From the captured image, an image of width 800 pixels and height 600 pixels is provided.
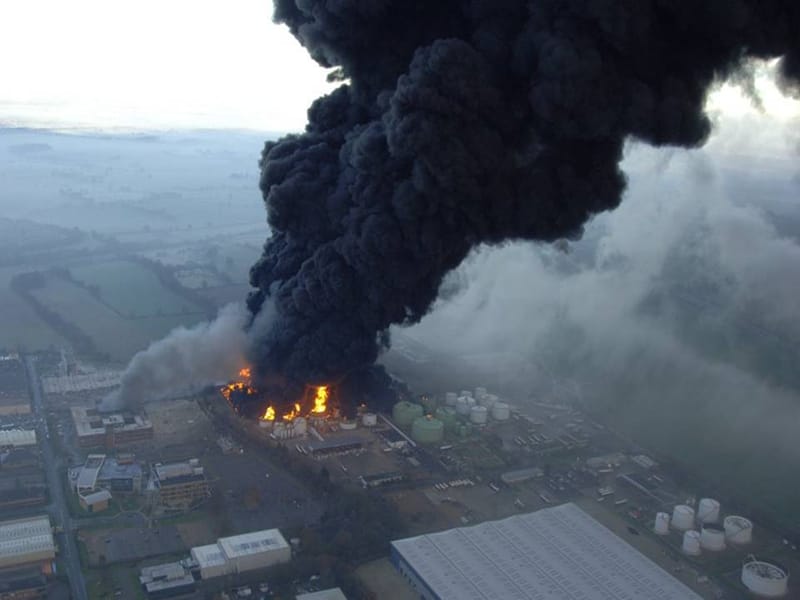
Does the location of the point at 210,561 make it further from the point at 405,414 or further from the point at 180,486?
the point at 405,414

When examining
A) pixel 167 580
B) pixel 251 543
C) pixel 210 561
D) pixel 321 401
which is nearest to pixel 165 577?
pixel 167 580

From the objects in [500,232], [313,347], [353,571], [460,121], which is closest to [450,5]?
[460,121]

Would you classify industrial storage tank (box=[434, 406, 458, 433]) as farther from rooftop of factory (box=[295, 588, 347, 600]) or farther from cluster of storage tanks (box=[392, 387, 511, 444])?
rooftop of factory (box=[295, 588, 347, 600])

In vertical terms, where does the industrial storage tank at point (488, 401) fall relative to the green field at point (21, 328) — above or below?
above

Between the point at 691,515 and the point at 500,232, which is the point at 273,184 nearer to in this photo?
the point at 500,232

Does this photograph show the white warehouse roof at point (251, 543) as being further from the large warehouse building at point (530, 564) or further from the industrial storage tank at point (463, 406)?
the industrial storage tank at point (463, 406)

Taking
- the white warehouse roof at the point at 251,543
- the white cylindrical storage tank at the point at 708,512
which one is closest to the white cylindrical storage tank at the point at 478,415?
the white cylindrical storage tank at the point at 708,512
